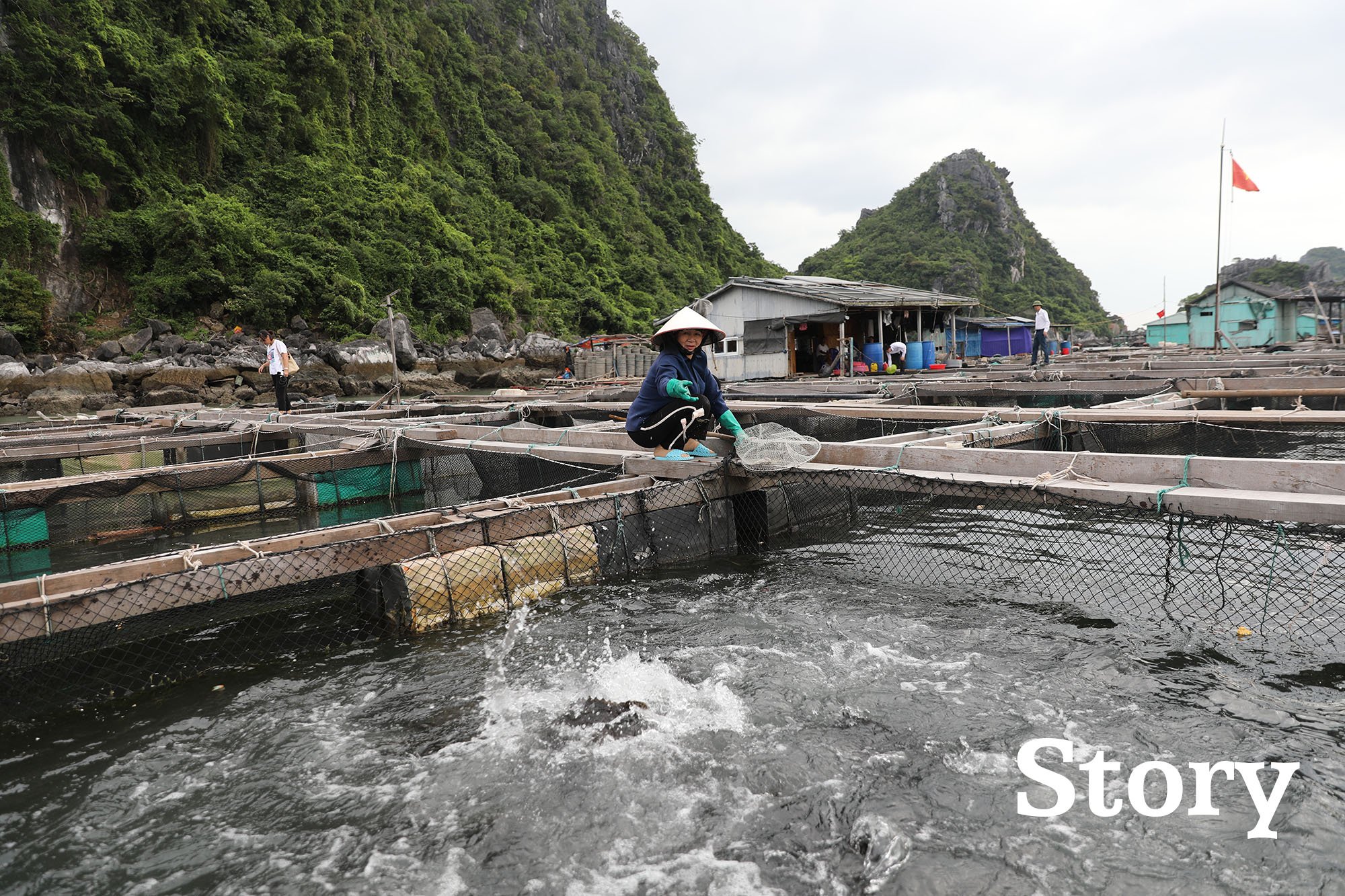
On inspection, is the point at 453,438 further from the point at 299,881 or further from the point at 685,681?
the point at 299,881

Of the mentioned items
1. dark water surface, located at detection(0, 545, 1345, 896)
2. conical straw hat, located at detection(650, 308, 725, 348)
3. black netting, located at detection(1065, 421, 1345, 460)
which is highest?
conical straw hat, located at detection(650, 308, 725, 348)

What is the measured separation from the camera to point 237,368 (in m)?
26.3

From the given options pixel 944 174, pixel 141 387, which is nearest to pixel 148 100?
pixel 141 387

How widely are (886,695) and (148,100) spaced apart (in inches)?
1641

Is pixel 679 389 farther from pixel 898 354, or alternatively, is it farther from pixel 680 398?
pixel 898 354

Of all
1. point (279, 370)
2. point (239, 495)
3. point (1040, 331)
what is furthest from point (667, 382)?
point (1040, 331)

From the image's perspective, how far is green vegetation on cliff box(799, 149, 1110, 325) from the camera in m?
55.5

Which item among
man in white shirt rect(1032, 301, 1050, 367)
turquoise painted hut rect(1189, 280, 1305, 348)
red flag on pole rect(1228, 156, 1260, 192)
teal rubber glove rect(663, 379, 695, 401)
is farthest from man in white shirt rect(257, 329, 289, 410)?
turquoise painted hut rect(1189, 280, 1305, 348)

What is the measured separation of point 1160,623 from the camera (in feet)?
16.9

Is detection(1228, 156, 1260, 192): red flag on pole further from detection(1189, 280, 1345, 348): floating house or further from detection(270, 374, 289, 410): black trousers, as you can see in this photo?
detection(270, 374, 289, 410): black trousers

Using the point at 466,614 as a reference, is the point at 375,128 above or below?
above

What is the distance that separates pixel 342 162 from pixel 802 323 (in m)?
29.7

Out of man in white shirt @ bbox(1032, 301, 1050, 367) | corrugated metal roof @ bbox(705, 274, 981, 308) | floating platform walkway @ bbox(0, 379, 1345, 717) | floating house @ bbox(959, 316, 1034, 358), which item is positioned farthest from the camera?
floating house @ bbox(959, 316, 1034, 358)

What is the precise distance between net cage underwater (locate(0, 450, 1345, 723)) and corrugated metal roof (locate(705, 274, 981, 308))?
16.0 meters
